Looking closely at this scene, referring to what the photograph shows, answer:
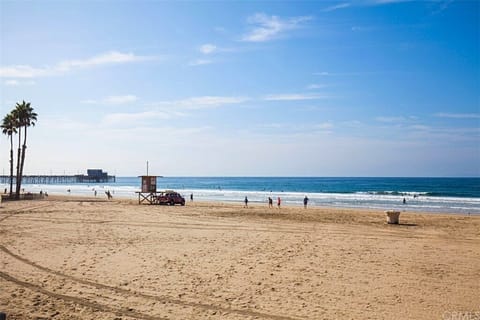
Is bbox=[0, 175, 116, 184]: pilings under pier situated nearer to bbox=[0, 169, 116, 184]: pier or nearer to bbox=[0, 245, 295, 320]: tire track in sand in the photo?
bbox=[0, 169, 116, 184]: pier

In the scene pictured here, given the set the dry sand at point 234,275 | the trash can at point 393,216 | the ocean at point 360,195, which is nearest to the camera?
the dry sand at point 234,275

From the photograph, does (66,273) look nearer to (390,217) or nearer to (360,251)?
(360,251)

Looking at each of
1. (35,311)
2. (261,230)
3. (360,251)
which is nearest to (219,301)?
(35,311)

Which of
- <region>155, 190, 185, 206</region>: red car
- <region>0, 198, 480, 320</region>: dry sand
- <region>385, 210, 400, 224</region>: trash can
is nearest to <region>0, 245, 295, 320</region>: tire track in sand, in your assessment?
<region>0, 198, 480, 320</region>: dry sand

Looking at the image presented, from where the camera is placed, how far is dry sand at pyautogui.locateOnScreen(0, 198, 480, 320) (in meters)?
7.95

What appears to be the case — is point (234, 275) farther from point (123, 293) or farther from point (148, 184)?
point (148, 184)

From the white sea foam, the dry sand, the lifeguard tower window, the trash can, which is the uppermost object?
the lifeguard tower window

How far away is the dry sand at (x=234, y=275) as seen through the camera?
7.95 m

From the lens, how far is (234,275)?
10641 millimetres

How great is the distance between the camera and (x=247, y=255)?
13391 millimetres

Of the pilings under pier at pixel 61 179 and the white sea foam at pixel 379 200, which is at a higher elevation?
the pilings under pier at pixel 61 179

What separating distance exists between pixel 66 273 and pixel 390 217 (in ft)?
67.7

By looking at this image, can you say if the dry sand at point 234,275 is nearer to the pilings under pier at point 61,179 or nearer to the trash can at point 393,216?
the trash can at point 393,216

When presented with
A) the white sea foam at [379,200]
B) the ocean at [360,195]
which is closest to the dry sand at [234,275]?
the white sea foam at [379,200]
